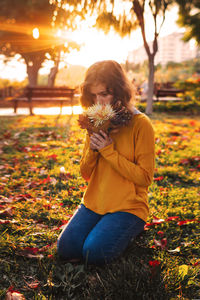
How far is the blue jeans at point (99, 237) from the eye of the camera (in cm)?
200

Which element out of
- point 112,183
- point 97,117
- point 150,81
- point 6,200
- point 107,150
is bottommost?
point 6,200

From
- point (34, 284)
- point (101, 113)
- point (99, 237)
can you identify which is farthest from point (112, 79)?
point (34, 284)

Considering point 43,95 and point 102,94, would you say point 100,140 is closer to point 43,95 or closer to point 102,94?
point 102,94

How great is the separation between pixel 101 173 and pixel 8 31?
6.27 ft

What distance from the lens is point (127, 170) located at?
81.8 inches

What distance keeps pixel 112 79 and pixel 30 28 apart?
4.78ft


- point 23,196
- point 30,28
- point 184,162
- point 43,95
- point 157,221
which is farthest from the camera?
point 43,95

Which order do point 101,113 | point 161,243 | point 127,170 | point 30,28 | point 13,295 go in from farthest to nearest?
point 30,28
point 161,243
point 127,170
point 101,113
point 13,295

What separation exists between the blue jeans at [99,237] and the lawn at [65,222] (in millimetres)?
86

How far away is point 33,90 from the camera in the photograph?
33.9ft

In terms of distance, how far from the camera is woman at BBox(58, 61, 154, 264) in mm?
2043

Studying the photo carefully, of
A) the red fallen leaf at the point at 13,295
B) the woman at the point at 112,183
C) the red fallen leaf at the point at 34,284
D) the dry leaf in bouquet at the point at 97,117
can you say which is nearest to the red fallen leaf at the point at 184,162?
the woman at the point at 112,183

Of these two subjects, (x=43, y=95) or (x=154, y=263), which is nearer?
(x=154, y=263)

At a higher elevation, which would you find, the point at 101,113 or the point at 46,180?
the point at 101,113
